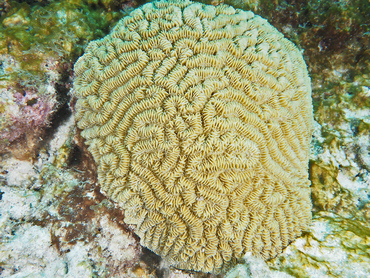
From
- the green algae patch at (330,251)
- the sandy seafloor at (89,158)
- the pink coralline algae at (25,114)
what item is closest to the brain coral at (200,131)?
the green algae patch at (330,251)

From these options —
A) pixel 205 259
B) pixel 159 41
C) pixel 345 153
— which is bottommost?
pixel 205 259

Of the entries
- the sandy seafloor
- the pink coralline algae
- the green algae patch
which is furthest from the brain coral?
the pink coralline algae

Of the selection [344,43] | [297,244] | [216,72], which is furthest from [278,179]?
[344,43]

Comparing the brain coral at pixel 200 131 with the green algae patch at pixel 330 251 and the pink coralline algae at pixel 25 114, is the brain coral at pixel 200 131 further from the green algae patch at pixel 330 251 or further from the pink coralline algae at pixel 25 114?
the pink coralline algae at pixel 25 114

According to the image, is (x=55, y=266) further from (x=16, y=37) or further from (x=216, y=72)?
(x=16, y=37)

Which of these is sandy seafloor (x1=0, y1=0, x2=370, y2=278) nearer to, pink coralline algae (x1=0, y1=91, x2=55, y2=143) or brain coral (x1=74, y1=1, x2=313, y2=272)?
pink coralline algae (x1=0, y1=91, x2=55, y2=143)

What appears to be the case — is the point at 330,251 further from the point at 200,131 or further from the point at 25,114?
the point at 25,114

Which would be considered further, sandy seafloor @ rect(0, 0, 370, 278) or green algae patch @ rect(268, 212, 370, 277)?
sandy seafloor @ rect(0, 0, 370, 278)
